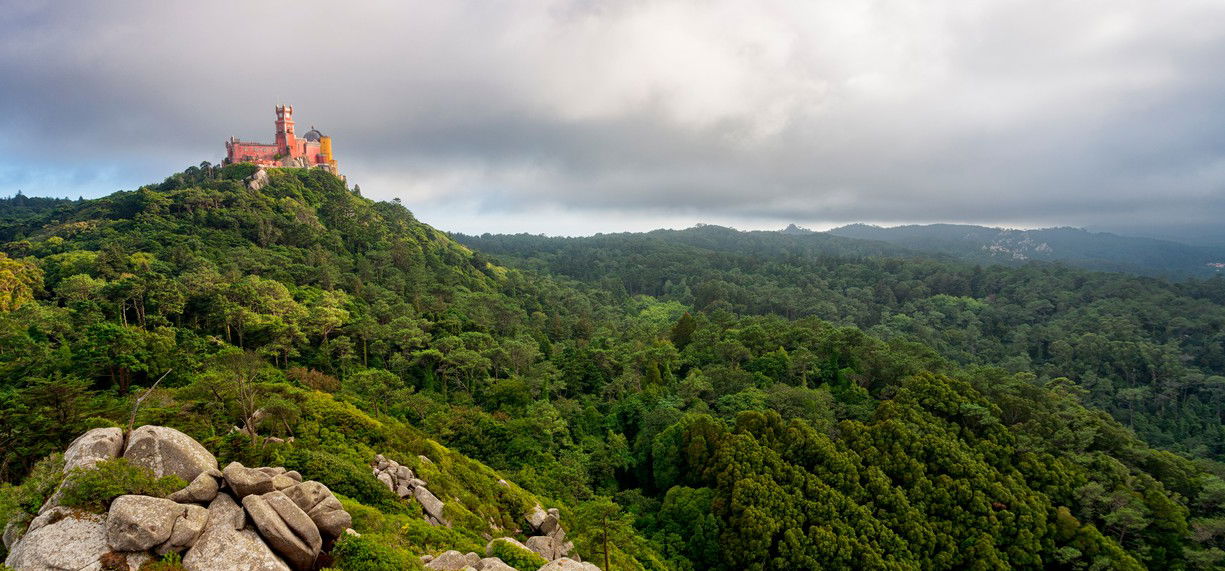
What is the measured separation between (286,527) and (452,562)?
4655mm

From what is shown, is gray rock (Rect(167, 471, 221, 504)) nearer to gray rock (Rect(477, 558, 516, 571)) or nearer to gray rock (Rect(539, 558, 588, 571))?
gray rock (Rect(477, 558, 516, 571))

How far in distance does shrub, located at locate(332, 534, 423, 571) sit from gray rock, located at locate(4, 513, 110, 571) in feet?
14.8

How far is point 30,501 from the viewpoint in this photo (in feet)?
37.5

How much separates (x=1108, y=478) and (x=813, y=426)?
17.6 m

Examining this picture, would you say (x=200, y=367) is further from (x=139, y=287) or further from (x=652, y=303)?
(x=652, y=303)

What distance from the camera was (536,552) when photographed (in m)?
19.1

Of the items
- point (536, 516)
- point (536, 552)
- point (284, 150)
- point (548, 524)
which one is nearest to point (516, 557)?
point (536, 552)

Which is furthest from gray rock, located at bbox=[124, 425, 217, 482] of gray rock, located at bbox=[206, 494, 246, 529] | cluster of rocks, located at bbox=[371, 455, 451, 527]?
cluster of rocks, located at bbox=[371, 455, 451, 527]

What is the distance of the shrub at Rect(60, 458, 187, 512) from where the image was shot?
35.9 feet

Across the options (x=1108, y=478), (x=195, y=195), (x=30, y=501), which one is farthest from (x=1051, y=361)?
(x=195, y=195)

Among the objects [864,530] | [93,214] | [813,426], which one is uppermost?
[93,214]

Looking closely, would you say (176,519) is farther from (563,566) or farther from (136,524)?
(563,566)

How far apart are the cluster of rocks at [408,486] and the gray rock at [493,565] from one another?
5.05m

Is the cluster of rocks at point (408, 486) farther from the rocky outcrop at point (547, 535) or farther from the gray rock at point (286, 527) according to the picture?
the gray rock at point (286, 527)
